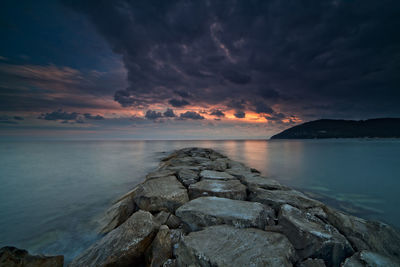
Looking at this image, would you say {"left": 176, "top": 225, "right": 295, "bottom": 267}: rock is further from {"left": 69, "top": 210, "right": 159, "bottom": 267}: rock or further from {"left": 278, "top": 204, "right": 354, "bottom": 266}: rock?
{"left": 69, "top": 210, "right": 159, "bottom": 267}: rock

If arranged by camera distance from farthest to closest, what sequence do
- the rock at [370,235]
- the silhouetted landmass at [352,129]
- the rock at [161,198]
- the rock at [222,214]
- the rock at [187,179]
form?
the silhouetted landmass at [352,129] < the rock at [187,179] < the rock at [161,198] < the rock at [222,214] < the rock at [370,235]

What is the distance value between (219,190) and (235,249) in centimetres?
187

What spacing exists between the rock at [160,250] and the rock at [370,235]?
2627 millimetres

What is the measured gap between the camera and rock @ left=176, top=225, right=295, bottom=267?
1.82 m

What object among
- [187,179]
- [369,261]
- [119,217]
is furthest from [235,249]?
[187,179]

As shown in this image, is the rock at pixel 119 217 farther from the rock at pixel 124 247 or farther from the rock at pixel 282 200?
the rock at pixel 282 200

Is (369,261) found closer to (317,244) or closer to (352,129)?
(317,244)

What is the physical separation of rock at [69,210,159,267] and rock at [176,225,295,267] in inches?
25.0

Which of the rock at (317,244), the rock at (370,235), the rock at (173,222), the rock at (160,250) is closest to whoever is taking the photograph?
the rock at (317,244)

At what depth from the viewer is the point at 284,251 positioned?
1.93m

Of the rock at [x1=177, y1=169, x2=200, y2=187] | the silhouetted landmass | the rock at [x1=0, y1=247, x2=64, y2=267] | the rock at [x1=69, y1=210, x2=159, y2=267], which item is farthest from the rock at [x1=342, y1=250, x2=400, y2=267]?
the silhouetted landmass

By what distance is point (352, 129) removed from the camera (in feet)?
276

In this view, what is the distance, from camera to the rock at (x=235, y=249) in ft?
5.98

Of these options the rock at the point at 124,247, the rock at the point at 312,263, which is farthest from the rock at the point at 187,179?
the rock at the point at 312,263
